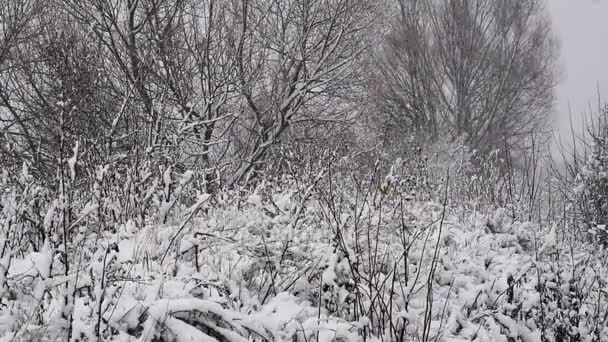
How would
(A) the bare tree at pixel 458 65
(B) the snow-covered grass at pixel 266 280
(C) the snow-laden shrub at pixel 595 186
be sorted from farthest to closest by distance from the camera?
(A) the bare tree at pixel 458 65 < (C) the snow-laden shrub at pixel 595 186 < (B) the snow-covered grass at pixel 266 280

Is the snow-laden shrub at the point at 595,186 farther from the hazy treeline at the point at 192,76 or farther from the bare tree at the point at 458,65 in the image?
the bare tree at the point at 458,65

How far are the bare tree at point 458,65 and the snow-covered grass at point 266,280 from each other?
1210 cm

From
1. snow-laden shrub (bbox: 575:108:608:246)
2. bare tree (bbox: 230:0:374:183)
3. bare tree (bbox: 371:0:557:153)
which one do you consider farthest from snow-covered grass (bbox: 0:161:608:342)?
bare tree (bbox: 371:0:557:153)

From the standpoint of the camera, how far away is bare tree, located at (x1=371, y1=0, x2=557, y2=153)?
16.6 meters

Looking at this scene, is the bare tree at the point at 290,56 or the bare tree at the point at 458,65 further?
the bare tree at the point at 458,65

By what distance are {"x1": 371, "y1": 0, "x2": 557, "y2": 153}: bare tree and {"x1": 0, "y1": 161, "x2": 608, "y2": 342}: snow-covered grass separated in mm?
12100

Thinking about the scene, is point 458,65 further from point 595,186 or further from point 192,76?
point 595,186

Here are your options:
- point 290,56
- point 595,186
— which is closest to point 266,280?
point 595,186

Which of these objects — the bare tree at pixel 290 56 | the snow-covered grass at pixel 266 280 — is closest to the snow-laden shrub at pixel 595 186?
the snow-covered grass at pixel 266 280

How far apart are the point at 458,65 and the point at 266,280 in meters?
15.1

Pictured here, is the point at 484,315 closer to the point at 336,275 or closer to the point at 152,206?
the point at 336,275

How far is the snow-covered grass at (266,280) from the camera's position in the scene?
205 cm

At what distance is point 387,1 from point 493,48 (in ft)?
24.9

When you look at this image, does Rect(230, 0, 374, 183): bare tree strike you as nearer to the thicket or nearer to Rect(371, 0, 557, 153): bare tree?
the thicket
